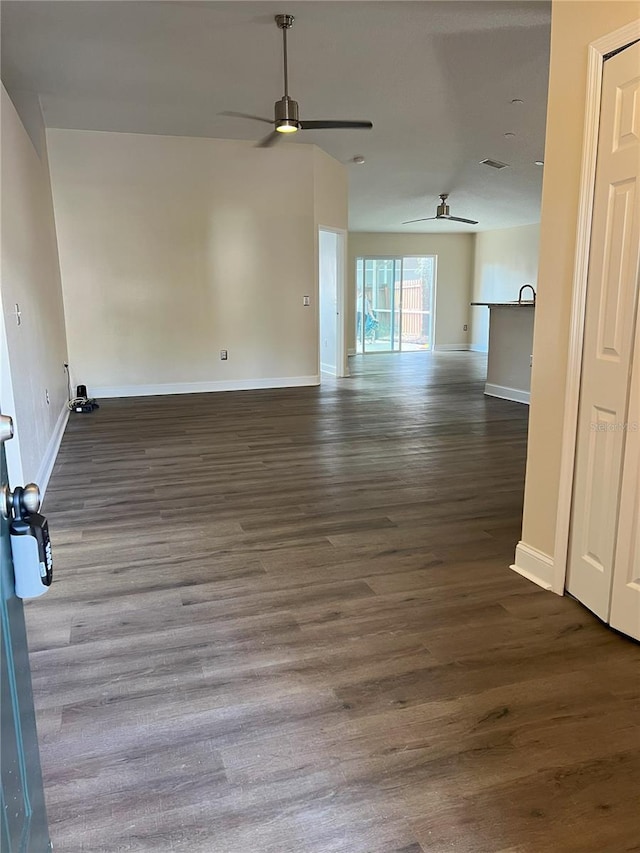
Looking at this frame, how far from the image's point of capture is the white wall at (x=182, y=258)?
6.70 metres

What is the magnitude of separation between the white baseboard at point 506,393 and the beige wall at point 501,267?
508 cm

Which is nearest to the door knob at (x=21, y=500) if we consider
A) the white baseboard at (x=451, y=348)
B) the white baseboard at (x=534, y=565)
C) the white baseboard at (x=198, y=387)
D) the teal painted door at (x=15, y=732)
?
the teal painted door at (x=15, y=732)

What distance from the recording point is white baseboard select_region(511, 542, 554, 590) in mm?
2459

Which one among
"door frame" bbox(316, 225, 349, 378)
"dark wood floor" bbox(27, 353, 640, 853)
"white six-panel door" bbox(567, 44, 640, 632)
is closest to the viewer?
"dark wood floor" bbox(27, 353, 640, 853)

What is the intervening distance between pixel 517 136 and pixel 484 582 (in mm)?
5689

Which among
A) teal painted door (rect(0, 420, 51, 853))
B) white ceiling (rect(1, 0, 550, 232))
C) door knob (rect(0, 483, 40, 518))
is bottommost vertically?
teal painted door (rect(0, 420, 51, 853))

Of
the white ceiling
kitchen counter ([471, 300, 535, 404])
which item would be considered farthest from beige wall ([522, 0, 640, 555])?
kitchen counter ([471, 300, 535, 404])

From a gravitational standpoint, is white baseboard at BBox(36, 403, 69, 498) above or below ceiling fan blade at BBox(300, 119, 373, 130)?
below

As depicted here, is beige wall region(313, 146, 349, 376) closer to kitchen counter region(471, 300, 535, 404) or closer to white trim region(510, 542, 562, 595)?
kitchen counter region(471, 300, 535, 404)

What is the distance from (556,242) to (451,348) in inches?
452

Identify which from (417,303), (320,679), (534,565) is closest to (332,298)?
(417,303)

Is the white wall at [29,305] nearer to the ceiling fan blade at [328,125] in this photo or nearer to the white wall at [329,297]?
the ceiling fan blade at [328,125]

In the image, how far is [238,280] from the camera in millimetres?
7371

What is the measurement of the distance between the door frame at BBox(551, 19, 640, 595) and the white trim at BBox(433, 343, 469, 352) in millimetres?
11295
